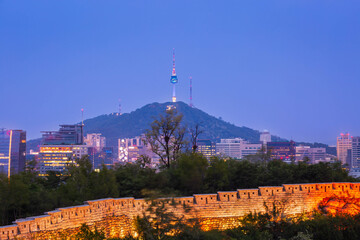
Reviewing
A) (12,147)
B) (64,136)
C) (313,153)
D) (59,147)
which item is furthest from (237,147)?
(12,147)

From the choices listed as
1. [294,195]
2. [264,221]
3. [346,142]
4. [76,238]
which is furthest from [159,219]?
[346,142]

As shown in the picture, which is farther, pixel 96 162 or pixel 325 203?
pixel 96 162

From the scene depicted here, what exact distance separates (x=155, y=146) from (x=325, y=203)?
10.5 metres

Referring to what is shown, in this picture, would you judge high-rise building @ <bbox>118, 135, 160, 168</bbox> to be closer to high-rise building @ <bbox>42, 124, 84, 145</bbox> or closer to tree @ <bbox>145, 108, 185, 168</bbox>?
high-rise building @ <bbox>42, 124, 84, 145</bbox>

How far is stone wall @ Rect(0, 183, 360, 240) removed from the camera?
461 inches

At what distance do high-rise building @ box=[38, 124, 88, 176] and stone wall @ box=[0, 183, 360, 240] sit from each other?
101m

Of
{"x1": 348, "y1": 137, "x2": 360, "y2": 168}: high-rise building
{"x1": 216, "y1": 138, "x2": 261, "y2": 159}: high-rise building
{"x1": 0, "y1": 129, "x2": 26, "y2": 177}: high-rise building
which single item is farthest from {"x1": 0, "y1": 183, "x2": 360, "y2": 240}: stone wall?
{"x1": 216, "y1": 138, "x2": 261, "y2": 159}: high-rise building

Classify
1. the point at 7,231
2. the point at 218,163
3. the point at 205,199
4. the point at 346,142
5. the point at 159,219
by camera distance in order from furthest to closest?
the point at 346,142, the point at 218,163, the point at 205,199, the point at 159,219, the point at 7,231

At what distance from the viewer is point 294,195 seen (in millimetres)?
17000

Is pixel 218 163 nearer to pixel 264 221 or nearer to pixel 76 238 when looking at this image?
pixel 264 221

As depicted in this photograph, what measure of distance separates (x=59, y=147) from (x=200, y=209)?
114425 mm

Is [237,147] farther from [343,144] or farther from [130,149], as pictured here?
[343,144]

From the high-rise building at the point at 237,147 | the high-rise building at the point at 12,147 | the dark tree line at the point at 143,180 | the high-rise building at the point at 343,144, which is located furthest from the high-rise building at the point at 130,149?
the dark tree line at the point at 143,180

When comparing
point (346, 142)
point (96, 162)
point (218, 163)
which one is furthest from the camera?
point (96, 162)
